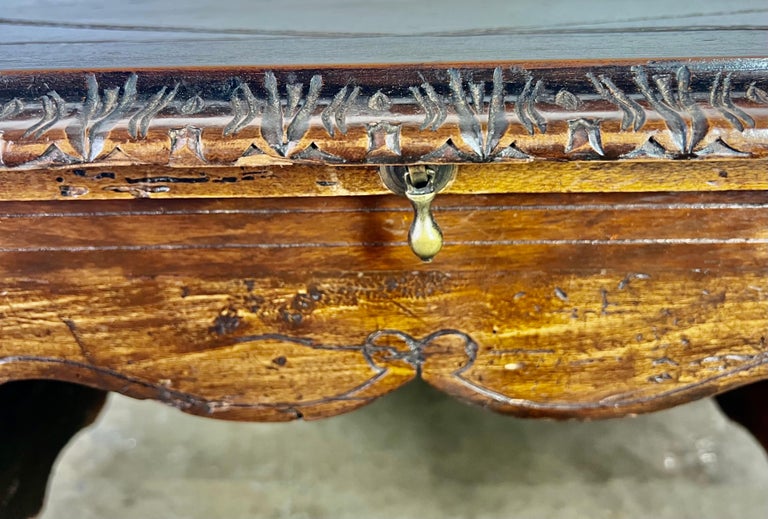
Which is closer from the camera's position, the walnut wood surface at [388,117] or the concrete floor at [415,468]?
the walnut wood surface at [388,117]

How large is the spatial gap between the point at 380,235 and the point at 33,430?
660 mm

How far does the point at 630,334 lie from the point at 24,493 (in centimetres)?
78

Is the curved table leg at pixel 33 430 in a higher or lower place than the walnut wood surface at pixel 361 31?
lower

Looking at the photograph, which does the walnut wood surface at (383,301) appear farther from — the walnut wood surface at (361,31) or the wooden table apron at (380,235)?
the walnut wood surface at (361,31)

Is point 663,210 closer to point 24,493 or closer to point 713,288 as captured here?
point 713,288

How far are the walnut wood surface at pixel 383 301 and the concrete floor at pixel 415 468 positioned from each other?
18.7 inches

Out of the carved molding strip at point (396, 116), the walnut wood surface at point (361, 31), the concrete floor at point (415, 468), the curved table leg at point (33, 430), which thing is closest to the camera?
the carved molding strip at point (396, 116)

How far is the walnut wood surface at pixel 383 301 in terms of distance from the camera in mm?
592

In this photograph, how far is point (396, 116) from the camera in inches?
19.2

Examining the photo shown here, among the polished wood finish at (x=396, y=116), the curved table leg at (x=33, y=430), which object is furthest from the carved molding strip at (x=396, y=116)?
the curved table leg at (x=33, y=430)

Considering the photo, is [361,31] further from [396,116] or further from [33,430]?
[33,430]

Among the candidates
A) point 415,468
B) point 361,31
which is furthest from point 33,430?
point 361,31

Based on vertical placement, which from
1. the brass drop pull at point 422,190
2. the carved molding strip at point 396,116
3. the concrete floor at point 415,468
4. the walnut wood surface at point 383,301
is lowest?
the concrete floor at point 415,468

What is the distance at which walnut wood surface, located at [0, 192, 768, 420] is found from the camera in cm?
59
